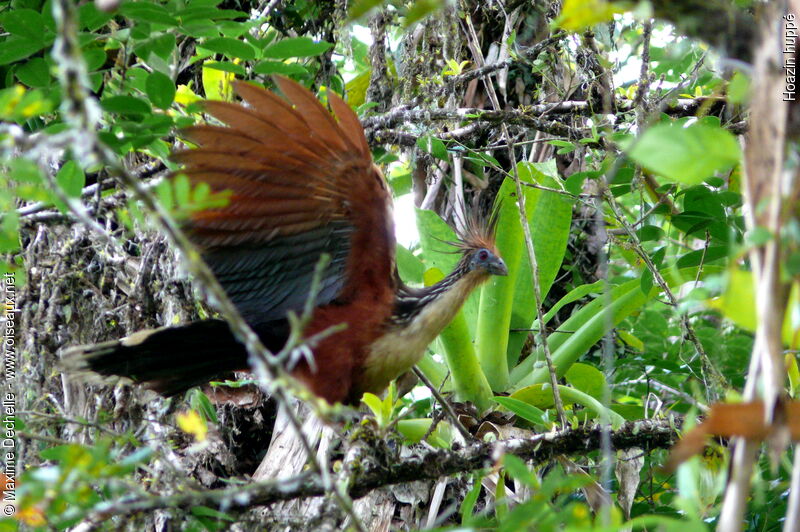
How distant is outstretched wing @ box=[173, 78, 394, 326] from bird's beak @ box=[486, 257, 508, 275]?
499 mm

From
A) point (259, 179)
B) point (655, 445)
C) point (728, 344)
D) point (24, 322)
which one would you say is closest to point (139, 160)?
point (24, 322)

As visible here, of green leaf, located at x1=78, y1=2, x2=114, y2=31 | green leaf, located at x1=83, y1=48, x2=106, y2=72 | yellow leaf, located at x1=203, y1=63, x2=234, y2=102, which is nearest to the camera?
green leaf, located at x1=78, y1=2, x2=114, y2=31

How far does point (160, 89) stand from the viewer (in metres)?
2.62

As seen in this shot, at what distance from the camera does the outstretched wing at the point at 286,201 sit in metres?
2.71

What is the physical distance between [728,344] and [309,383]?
2166 mm

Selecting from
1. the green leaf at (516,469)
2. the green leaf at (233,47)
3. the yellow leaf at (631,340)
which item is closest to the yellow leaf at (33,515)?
the green leaf at (516,469)

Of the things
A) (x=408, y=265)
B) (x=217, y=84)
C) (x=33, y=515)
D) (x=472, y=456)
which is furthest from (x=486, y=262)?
(x=33, y=515)

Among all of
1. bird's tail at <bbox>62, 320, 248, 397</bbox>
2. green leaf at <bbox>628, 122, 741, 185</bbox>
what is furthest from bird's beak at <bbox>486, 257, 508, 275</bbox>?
green leaf at <bbox>628, 122, 741, 185</bbox>

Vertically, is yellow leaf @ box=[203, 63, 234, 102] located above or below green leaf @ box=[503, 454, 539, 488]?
above

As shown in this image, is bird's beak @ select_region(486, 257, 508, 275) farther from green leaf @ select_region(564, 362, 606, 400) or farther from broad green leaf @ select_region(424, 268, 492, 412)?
green leaf @ select_region(564, 362, 606, 400)

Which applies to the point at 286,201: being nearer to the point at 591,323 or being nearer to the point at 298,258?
the point at 298,258

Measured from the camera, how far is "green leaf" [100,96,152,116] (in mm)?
2496

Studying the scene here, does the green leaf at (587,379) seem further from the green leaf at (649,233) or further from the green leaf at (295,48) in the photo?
the green leaf at (295,48)

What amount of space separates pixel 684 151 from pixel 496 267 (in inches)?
91.2
